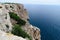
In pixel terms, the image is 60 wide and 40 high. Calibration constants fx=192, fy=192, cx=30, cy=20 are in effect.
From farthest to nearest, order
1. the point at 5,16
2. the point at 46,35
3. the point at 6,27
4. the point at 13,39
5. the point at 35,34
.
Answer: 1. the point at 46,35
2. the point at 35,34
3. the point at 5,16
4. the point at 6,27
5. the point at 13,39

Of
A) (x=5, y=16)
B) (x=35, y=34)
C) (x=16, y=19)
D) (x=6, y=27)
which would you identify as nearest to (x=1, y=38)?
(x=6, y=27)

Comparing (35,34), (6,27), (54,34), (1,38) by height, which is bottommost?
(54,34)

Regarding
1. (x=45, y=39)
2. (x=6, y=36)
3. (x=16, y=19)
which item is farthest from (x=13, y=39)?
(x=45, y=39)

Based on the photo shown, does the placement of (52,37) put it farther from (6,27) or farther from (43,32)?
(6,27)

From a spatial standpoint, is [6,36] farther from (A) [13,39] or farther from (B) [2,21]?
(B) [2,21]

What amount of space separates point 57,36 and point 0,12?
7690cm

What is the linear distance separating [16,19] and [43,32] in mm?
69933

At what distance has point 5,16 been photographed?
2538cm

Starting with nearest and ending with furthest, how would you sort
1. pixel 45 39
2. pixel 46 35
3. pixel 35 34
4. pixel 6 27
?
1. pixel 6 27
2. pixel 35 34
3. pixel 45 39
4. pixel 46 35

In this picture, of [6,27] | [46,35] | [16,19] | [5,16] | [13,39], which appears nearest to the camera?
[13,39]

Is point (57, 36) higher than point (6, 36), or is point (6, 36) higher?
point (6, 36)

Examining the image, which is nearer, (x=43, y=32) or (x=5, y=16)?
(x=5, y=16)

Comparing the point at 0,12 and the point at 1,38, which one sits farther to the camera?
the point at 0,12

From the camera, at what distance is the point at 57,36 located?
98625 mm
